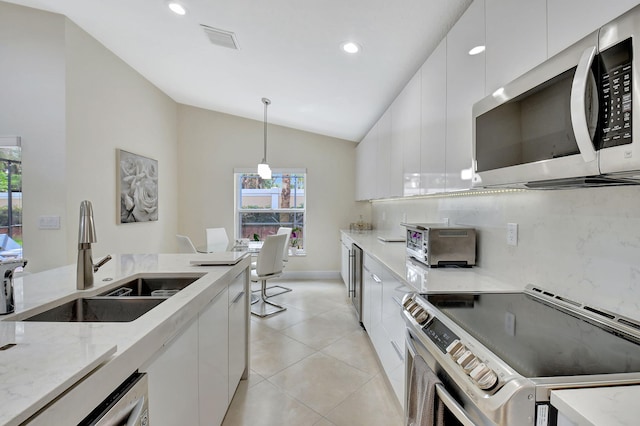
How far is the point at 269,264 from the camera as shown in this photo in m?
3.75

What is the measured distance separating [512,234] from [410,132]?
122 centimetres

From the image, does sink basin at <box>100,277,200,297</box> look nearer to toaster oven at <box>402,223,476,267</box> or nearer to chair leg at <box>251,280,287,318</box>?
toaster oven at <box>402,223,476,267</box>

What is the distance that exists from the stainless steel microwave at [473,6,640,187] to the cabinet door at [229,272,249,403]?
62.8 inches

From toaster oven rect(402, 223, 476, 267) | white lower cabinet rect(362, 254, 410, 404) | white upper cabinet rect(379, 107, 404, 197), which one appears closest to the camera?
white lower cabinet rect(362, 254, 410, 404)

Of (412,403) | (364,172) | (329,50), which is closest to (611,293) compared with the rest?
(412,403)

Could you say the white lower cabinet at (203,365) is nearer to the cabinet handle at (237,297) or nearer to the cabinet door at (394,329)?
the cabinet handle at (237,297)

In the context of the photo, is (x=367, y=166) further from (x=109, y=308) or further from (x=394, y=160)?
(x=109, y=308)

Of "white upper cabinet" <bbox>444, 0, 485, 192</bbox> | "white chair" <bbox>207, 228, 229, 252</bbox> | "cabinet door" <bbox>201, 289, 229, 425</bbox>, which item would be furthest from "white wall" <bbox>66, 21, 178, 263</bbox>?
"white upper cabinet" <bbox>444, 0, 485, 192</bbox>

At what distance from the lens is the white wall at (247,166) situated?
17.4 feet

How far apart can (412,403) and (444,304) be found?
1.40 ft

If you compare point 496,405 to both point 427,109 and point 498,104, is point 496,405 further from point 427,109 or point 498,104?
point 427,109

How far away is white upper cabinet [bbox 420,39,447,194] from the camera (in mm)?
1883

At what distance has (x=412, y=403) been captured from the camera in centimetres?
122

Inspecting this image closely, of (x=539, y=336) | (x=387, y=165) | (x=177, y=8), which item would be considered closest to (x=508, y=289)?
(x=539, y=336)
